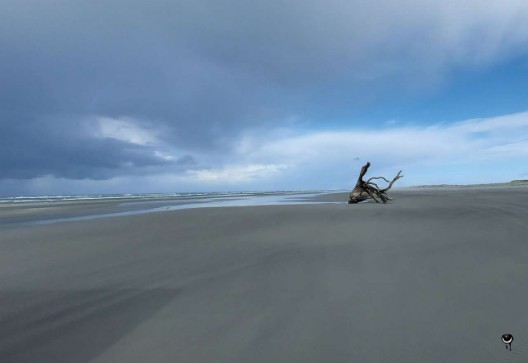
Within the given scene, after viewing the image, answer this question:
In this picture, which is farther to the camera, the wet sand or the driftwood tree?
the driftwood tree

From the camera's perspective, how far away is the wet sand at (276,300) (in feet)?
7.11

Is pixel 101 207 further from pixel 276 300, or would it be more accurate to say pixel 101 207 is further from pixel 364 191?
pixel 276 300

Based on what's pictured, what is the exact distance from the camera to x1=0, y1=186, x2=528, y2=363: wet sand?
217cm

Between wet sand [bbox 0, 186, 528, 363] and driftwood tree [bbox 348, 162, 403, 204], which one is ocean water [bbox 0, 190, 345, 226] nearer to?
driftwood tree [bbox 348, 162, 403, 204]

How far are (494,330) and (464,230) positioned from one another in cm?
404

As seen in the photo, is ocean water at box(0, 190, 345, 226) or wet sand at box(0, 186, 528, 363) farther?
ocean water at box(0, 190, 345, 226)

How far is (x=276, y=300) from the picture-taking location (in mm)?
2959

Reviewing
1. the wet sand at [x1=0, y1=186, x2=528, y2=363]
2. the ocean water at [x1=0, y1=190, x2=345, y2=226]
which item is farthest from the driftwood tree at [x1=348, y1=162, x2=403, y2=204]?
the wet sand at [x1=0, y1=186, x2=528, y2=363]

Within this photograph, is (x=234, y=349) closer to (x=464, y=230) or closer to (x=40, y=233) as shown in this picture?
(x=464, y=230)

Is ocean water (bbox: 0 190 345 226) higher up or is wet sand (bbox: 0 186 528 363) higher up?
ocean water (bbox: 0 190 345 226)

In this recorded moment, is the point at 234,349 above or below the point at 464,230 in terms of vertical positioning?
below

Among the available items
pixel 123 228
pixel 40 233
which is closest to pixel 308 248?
pixel 123 228

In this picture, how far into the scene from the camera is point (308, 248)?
16.1 ft

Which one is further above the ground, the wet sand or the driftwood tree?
the driftwood tree
